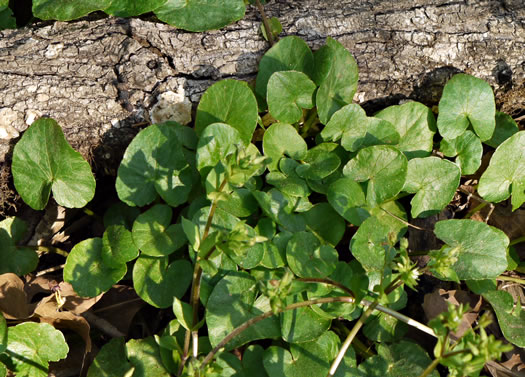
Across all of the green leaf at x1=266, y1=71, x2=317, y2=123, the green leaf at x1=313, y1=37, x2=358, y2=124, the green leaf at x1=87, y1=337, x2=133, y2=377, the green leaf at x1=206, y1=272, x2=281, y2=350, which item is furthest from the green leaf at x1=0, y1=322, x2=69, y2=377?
the green leaf at x1=313, y1=37, x2=358, y2=124

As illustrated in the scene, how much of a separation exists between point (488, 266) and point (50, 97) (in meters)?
1.57

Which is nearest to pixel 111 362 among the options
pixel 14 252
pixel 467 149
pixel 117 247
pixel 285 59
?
pixel 117 247

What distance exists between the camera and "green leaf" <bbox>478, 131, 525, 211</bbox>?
1.78 meters

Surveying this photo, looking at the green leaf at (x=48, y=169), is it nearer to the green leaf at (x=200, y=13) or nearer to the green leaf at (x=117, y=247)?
the green leaf at (x=117, y=247)

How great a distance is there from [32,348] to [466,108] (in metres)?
1.66

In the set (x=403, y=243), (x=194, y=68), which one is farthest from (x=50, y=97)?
(x=403, y=243)

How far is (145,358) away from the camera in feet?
5.37

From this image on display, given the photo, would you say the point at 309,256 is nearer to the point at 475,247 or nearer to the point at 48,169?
the point at 475,247

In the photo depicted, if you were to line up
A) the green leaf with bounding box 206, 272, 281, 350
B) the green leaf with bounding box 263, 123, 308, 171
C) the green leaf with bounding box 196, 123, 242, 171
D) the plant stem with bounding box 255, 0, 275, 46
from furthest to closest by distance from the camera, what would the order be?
the plant stem with bounding box 255, 0, 275, 46 → the green leaf with bounding box 263, 123, 308, 171 → the green leaf with bounding box 196, 123, 242, 171 → the green leaf with bounding box 206, 272, 281, 350

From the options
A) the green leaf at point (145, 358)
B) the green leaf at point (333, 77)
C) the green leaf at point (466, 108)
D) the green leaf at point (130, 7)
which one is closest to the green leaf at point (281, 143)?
the green leaf at point (333, 77)

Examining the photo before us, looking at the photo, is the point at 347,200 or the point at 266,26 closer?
the point at 347,200

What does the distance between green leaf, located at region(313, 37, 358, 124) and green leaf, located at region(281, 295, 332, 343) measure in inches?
25.4

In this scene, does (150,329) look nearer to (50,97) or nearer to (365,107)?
(50,97)

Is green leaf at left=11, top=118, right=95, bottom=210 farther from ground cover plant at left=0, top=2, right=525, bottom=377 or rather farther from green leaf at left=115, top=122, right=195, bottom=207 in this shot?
green leaf at left=115, top=122, right=195, bottom=207
